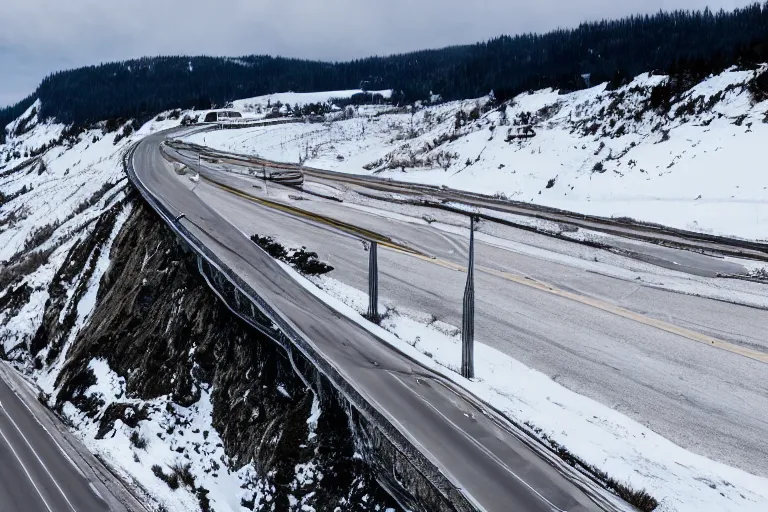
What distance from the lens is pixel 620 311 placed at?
47.9ft

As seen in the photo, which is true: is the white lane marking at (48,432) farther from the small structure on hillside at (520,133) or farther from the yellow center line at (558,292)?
the small structure on hillside at (520,133)

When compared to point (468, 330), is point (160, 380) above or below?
below

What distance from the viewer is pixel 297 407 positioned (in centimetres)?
1330

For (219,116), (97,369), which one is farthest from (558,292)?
(219,116)

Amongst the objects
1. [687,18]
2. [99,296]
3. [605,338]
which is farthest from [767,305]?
[687,18]

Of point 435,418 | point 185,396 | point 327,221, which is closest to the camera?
point 435,418

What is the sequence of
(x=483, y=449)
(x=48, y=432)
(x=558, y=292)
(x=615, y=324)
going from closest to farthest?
(x=483, y=449) → (x=615, y=324) → (x=558, y=292) → (x=48, y=432)

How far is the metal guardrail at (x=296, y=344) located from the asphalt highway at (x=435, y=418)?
0.55ft

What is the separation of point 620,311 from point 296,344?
9169 millimetres

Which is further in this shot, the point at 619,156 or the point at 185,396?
the point at 619,156

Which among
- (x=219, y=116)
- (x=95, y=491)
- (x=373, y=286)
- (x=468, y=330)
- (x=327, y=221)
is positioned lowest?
(x=95, y=491)

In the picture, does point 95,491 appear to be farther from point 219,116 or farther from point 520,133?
point 219,116

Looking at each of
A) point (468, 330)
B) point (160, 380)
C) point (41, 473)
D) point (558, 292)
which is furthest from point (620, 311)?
point (41, 473)

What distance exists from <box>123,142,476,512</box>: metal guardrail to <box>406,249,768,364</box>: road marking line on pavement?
6.90 metres
